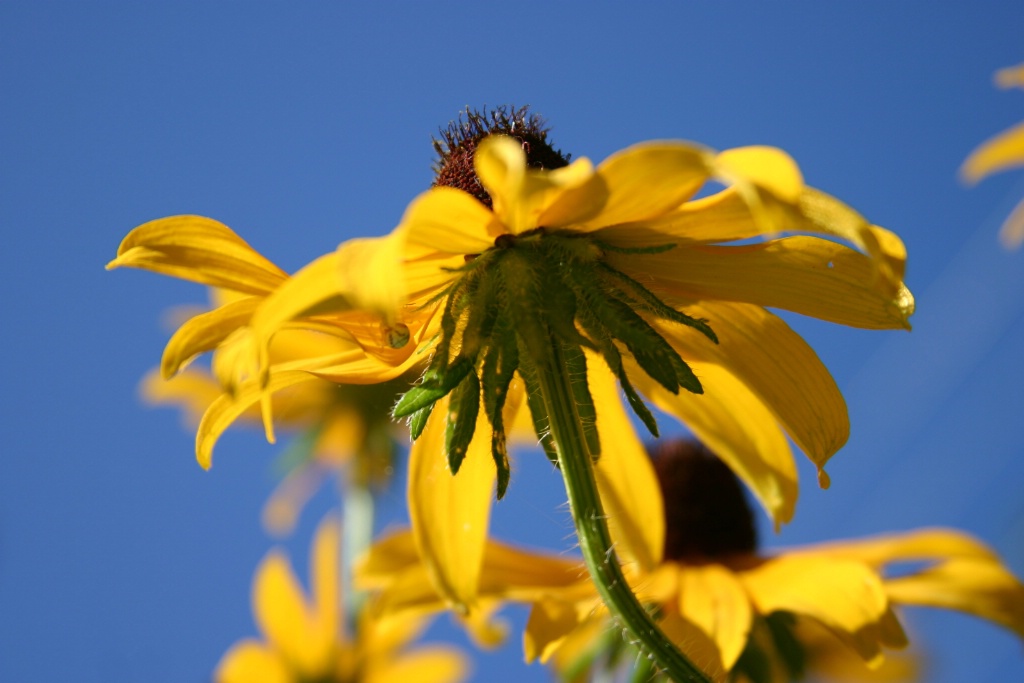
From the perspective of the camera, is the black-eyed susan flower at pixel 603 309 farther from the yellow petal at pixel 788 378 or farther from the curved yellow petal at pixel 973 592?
the curved yellow petal at pixel 973 592

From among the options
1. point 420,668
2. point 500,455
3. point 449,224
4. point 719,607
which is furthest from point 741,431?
point 420,668

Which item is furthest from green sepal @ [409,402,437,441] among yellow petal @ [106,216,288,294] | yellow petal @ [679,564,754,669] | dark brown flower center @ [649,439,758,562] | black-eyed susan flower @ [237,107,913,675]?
dark brown flower center @ [649,439,758,562]

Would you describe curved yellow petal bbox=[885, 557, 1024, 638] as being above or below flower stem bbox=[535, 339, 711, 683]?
below

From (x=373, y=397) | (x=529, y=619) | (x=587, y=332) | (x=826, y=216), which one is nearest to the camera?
(x=826, y=216)

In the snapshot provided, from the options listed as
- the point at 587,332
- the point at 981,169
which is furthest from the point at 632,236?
the point at 981,169

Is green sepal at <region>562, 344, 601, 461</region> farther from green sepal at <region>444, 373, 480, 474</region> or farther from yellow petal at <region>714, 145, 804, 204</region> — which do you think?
yellow petal at <region>714, 145, 804, 204</region>

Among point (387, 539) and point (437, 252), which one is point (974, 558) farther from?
point (437, 252)

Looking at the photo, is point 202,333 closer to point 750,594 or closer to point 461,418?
point 461,418
